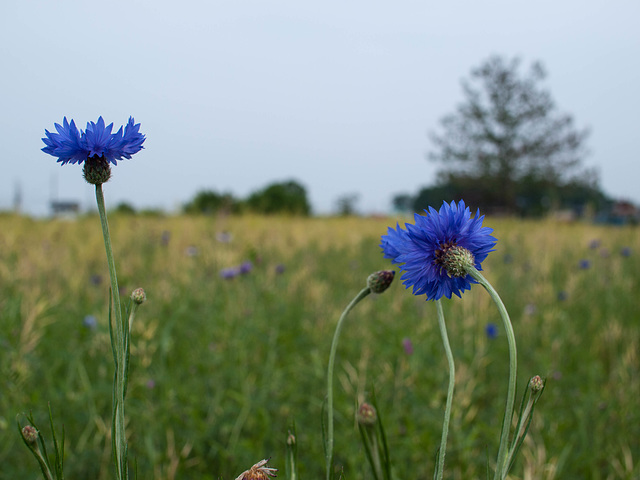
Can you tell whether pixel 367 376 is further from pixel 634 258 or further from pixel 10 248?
pixel 634 258

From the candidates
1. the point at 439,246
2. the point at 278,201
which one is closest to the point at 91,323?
the point at 439,246

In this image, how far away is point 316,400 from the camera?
164 cm

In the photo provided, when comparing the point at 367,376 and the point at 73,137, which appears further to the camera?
the point at 367,376

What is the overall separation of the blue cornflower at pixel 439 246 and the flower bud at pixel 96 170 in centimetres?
28

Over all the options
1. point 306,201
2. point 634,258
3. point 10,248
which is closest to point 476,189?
point 306,201

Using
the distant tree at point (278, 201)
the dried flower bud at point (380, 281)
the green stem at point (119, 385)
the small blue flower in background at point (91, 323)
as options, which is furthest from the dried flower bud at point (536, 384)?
the distant tree at point (278, 201)

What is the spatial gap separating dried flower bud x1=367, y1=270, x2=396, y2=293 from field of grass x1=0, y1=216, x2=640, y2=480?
36 cm

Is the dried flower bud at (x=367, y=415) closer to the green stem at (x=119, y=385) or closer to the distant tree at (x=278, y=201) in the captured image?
the green stem at (x=119, y=385)

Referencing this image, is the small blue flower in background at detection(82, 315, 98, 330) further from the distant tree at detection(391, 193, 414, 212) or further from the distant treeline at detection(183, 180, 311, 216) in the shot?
the distant treeline at detection(183, 180, 311, 216)

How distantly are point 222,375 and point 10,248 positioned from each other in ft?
8.15

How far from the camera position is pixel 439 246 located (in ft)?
1.45

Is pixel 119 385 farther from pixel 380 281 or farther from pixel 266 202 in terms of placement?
pixel 266 202

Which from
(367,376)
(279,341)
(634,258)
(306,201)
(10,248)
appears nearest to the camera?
(367,376)

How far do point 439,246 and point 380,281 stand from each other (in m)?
0.07
